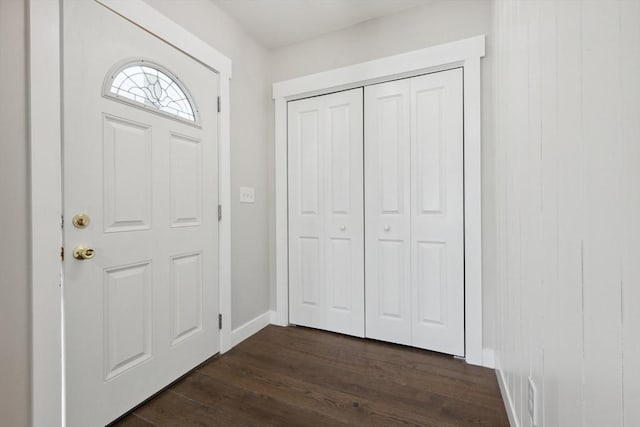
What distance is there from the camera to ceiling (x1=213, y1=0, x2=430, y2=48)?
2031mm

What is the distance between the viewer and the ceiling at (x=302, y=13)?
2031 mm

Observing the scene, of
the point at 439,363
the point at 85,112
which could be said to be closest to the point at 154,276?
the point at 85,112

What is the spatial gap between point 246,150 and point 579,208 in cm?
213

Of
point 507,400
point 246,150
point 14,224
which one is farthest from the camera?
point 246,150

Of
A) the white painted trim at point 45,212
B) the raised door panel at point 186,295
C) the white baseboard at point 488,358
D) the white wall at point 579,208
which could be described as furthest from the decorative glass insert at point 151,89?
the white baseboard at point 488,358

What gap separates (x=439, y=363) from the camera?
1895 mm

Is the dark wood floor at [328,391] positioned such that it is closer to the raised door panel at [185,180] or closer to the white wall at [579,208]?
the white wall at [579,208]

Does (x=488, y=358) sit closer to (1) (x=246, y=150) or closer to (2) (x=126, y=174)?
(1) (x=246, y=150)

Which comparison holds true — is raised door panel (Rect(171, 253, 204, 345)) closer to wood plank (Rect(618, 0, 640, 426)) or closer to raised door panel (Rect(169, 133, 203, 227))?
raised door panel (Rect(169, 133, 203, 227))

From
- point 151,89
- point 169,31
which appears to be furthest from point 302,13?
point 151,89

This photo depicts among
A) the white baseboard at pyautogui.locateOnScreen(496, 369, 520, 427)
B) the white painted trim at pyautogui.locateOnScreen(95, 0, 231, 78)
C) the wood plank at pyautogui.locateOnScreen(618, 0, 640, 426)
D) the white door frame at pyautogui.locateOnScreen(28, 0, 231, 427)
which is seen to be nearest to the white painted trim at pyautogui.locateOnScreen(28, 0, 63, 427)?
A: the white door frame at pyautogui.locateOnScreen(28, 0, 231, 427)

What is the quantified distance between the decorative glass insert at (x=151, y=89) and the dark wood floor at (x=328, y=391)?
1607mm

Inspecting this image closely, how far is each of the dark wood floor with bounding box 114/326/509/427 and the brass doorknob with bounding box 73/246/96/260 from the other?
84cm

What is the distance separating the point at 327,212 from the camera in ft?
7.84
